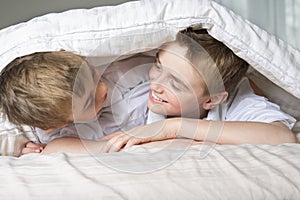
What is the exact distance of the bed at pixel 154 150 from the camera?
805 millimetres

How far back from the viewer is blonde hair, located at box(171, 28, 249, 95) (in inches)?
46.3

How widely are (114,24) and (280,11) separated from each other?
423 mm

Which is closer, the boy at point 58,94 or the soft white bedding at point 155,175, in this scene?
the soft white bedding at point 155,175

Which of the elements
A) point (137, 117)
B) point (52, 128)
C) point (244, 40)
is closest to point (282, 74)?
point (244, 40)

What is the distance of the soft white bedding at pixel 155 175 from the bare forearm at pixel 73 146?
178 mm

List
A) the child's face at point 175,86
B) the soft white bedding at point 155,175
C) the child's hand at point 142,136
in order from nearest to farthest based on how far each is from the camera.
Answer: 1. the soft white bedding at point 155,175
2. the child's hand at point 142,136
3. the child's face at point 175,86

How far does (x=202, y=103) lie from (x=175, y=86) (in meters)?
0.09

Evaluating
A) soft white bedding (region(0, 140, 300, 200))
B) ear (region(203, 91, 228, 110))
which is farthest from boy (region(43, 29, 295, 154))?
soft white bedding (region(0, 140, 300, 200))

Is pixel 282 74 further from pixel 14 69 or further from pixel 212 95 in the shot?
pixel 14 69

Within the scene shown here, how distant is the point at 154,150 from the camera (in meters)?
0.94

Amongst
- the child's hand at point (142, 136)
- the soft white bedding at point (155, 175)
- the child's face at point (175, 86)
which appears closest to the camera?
the soft white bedding at point (155, 175)

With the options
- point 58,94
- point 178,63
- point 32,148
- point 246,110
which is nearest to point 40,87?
point 58,94

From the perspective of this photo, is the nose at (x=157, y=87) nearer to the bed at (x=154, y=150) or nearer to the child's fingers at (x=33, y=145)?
the bed at (x=154, y=150)

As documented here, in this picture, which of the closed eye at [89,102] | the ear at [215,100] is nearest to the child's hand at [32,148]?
the closed eye at [89,102]
